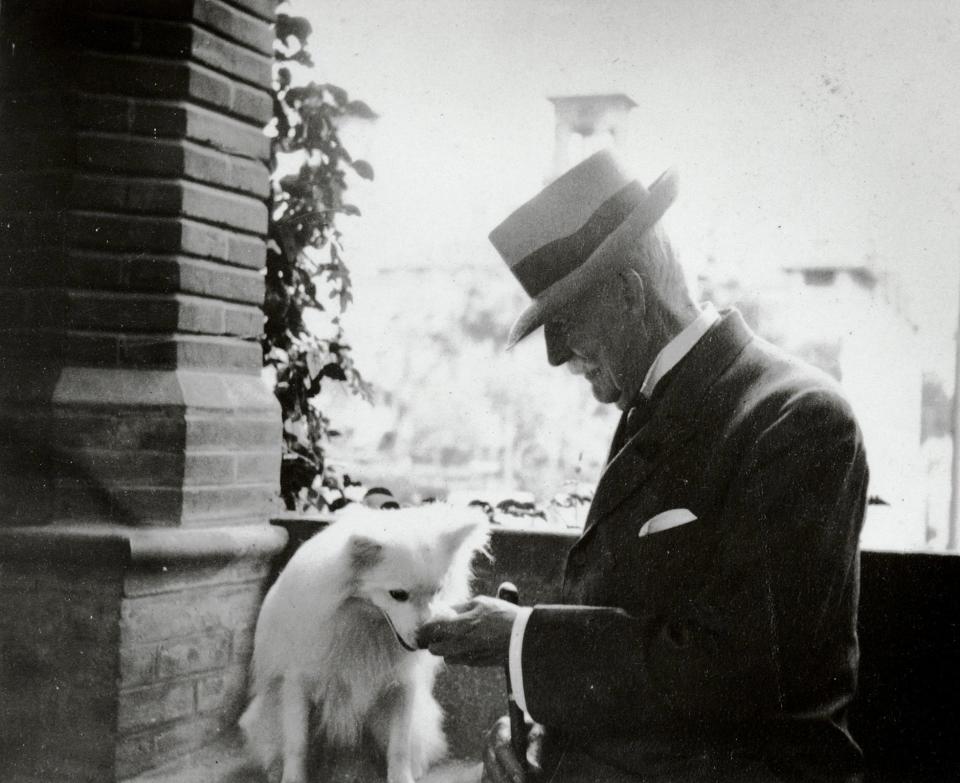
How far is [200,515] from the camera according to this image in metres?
3.20

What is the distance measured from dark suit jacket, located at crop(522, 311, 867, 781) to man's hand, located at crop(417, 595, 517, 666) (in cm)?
8

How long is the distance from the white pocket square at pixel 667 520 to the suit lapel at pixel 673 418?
9 cm

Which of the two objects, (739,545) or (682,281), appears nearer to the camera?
(739,545)

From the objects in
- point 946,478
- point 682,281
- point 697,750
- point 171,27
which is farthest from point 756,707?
point 171,27

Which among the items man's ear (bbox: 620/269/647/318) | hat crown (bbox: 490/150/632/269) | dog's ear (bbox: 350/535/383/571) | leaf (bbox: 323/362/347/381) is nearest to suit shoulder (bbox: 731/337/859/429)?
man's ear (bbox: 620/269/647/318)

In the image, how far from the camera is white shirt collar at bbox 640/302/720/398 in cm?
214

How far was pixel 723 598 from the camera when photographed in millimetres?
1768

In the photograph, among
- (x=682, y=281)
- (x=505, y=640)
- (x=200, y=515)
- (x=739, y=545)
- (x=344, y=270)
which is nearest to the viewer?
(x=739, y=545)

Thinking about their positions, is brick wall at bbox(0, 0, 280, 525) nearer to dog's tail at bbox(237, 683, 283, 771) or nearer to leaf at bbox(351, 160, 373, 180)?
dog's tail at bbox(237, 683, 283, 771)

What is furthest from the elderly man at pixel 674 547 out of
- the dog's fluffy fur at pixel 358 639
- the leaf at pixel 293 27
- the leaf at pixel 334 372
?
the leaf at pixel 293 27

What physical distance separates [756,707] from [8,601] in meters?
2.31

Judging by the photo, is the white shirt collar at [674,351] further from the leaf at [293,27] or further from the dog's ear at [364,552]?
the leaf at [293,27]

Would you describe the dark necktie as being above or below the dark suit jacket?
above

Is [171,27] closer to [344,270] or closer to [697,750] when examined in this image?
[344,270]
